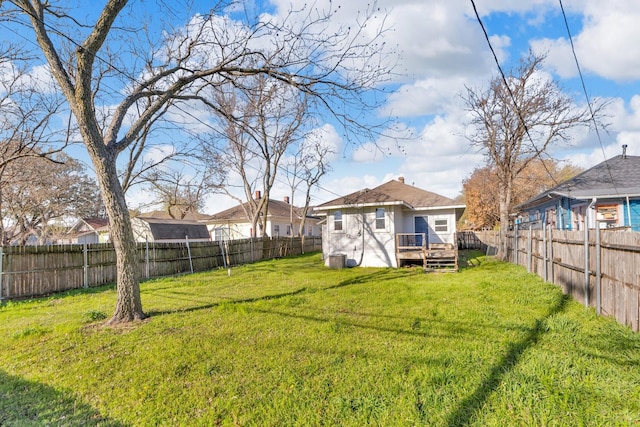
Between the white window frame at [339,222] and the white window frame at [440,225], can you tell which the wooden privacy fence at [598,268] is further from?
the white window frame at [339,222]

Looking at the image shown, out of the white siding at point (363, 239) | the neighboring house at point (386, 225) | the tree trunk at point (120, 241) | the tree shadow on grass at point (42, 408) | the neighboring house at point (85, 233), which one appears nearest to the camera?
the tree shadow on grass at point (42, 408)

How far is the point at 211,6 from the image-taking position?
666 centimetres

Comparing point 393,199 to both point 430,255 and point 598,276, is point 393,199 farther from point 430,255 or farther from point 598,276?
point 598,276

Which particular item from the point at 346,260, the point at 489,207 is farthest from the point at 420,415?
the point at 489,207

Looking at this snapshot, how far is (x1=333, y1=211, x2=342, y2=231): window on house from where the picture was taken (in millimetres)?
16266

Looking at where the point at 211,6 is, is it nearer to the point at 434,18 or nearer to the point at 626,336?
the point at 434,18

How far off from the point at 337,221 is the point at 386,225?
239 cm

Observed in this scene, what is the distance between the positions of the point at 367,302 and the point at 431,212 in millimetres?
10729

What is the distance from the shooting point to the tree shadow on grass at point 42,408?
9.94ft

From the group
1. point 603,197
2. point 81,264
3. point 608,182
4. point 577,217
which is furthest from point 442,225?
point 81,264

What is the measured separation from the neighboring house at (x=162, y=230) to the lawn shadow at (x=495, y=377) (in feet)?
71.9

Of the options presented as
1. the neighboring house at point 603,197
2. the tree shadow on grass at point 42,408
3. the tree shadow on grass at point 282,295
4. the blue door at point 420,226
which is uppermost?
the neighboring house at point 603,197

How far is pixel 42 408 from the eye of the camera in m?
3.29

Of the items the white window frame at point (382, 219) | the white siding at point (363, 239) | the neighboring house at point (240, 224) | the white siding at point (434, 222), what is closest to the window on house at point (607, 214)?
the white siding at point (434, 222)
